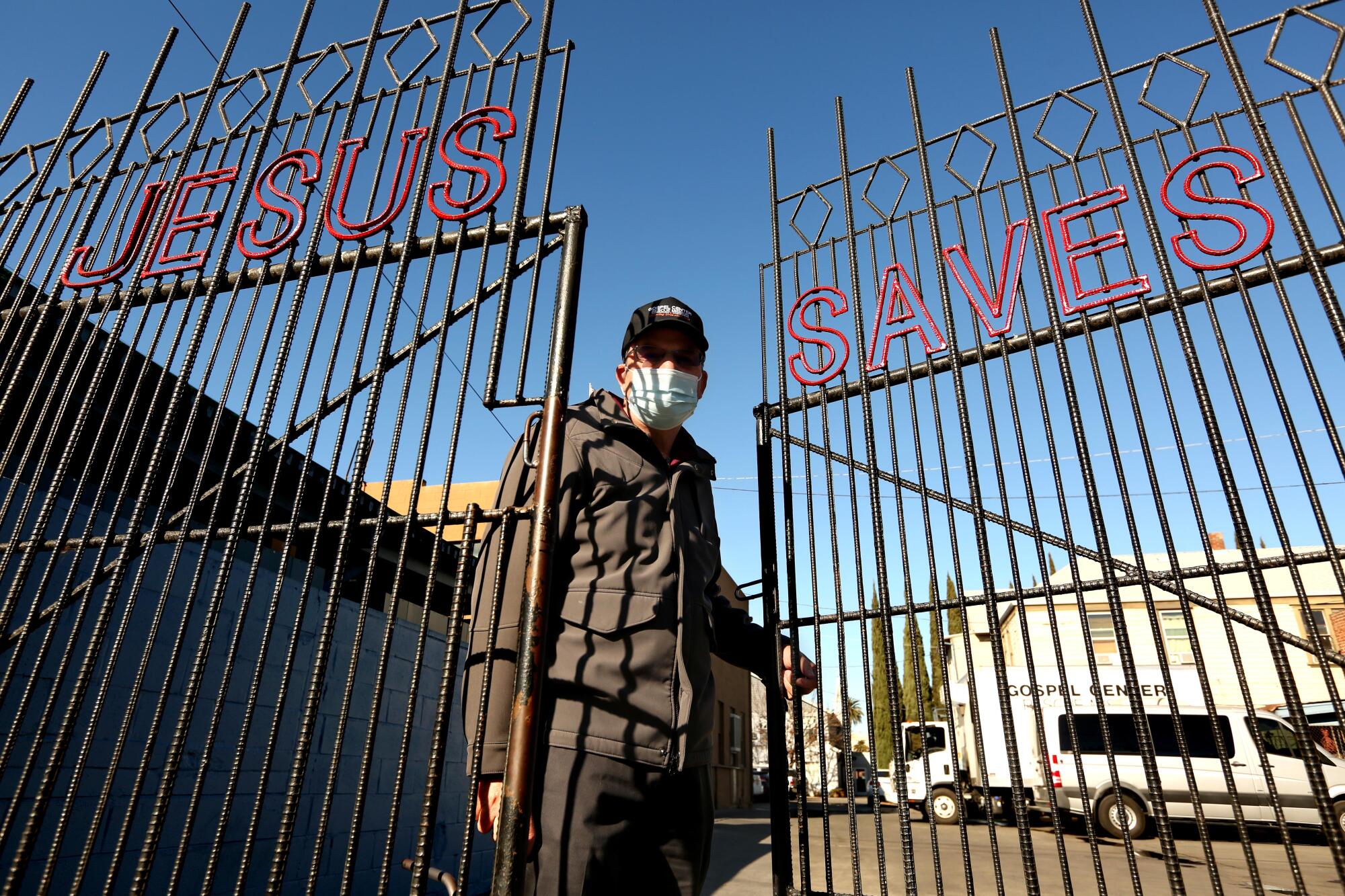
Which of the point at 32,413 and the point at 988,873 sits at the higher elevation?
the point at 32,413

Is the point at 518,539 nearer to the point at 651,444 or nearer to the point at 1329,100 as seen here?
the point at 651,444

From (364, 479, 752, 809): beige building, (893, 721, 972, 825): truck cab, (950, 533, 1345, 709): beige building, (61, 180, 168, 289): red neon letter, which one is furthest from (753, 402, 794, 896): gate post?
(950, 533, 1345, 709): beige building

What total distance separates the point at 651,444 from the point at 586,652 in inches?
28.1

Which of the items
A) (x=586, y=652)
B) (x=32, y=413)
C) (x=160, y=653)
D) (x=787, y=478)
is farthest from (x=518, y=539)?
(x=32, y=413)

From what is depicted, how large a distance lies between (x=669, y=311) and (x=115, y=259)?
254 cm

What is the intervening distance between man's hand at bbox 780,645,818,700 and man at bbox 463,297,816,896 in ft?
1.03

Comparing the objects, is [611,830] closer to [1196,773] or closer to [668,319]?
[668,319]

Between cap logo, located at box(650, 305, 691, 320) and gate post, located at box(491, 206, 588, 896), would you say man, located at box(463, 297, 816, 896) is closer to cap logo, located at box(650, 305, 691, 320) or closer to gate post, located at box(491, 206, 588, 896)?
gate post, located at box(491, 206, 588, 896)

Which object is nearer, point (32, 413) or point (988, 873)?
point (32, 413)

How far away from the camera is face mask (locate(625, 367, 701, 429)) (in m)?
2.46

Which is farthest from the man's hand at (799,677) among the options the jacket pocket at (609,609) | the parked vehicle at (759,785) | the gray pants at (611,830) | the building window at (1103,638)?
the parked vehicle at (759,785)

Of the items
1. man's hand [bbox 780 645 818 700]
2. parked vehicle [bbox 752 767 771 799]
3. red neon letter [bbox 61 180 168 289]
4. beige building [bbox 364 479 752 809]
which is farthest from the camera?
parked vehicle [bbox 752 767 771 799]

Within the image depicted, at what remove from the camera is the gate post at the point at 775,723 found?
8.11 feet

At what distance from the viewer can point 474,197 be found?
274 cm
